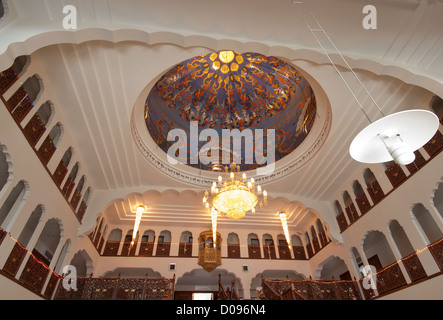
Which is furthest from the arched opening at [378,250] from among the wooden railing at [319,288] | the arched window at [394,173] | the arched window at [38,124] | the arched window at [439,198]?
the arched window at [38,124]

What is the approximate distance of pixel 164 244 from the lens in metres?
11.1

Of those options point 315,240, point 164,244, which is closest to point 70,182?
point 164,244

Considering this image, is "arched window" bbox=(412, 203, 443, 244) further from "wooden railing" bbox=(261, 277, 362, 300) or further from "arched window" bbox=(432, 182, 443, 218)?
"wooden railing" bbox=(261, 277, 362, 300)

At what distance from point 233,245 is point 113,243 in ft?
16.3

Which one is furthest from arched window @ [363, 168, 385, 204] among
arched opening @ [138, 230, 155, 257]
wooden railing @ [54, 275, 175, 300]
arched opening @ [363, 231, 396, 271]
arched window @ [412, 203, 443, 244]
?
arched opening @ [138, 230, 155, 257]

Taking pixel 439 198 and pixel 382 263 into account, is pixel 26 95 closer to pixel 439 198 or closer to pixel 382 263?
pixel 439 198

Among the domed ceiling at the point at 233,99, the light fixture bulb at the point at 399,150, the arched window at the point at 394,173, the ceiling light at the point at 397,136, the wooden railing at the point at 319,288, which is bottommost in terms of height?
the light fixture bulb at the point at 399,150

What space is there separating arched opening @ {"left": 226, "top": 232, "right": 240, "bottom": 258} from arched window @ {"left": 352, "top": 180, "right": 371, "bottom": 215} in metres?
5.17

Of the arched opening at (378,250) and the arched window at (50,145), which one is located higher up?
the arched window at (50,145)

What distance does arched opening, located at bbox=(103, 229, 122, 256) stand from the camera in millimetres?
10641

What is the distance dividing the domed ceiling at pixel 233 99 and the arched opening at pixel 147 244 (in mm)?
4086

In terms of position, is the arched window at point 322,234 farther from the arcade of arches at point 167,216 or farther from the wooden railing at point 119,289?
the wooden railing at point 119,289

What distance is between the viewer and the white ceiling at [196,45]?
14.9 ft

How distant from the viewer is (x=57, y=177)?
681cm
